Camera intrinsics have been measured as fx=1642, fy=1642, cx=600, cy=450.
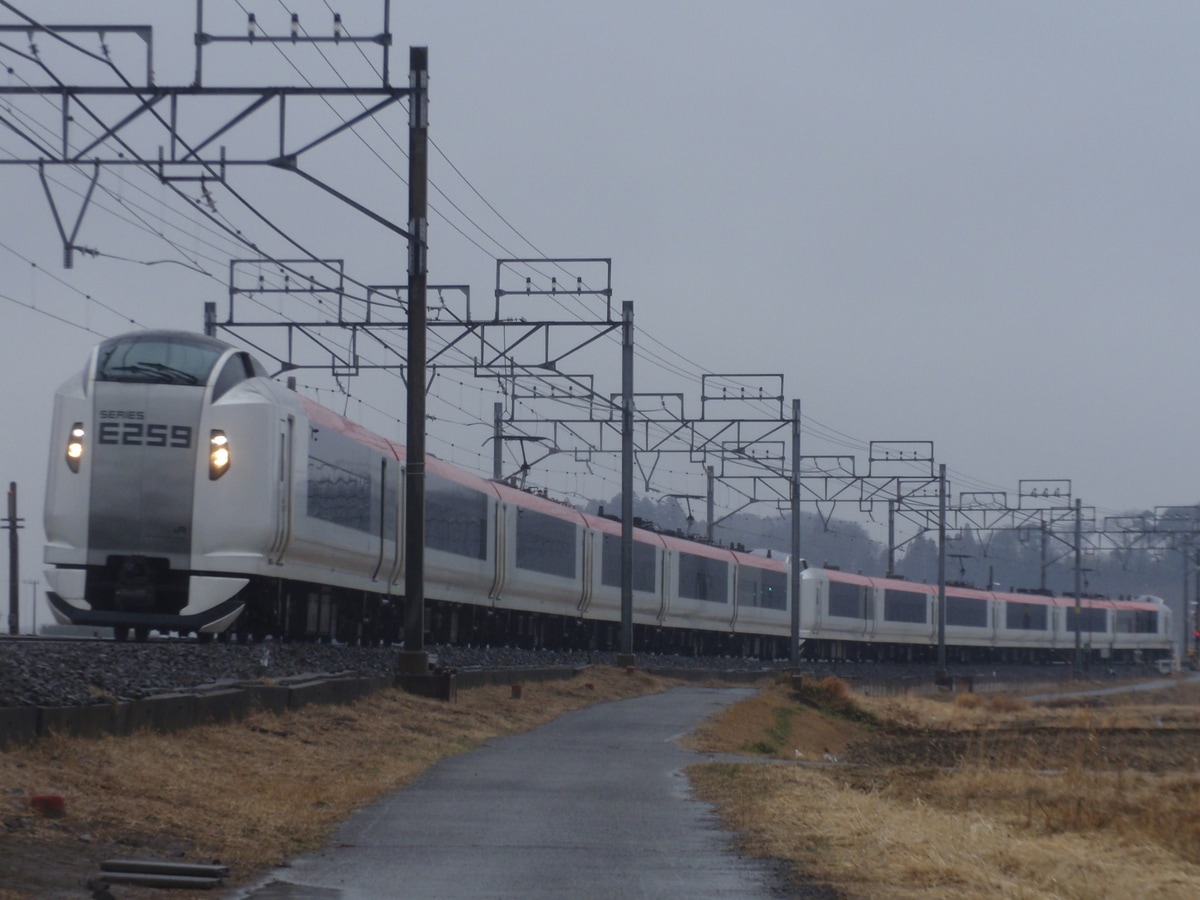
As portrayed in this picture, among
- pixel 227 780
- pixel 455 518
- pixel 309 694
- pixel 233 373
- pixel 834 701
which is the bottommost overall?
pixel 834 701

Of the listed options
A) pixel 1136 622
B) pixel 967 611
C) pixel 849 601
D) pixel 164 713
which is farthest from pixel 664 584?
pixel 1136 622

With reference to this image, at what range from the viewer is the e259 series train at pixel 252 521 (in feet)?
61.3

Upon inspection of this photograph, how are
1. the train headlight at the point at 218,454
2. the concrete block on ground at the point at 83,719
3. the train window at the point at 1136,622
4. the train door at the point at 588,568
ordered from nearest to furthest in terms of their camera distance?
the concrete block on ground at the point at 83,719
the train headlight at the point at 218,454
the train door at the point at 588,568
the train window at the point at 1136,622

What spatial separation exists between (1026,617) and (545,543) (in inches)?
1733

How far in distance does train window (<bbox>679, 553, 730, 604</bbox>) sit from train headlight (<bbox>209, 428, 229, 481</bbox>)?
95.5ft

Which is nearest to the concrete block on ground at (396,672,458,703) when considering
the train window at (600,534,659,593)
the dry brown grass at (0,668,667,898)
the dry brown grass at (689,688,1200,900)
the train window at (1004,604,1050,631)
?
the dry brown grass at (0,668,667,898)

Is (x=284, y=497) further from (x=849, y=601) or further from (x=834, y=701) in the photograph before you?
(x=849, y=601)

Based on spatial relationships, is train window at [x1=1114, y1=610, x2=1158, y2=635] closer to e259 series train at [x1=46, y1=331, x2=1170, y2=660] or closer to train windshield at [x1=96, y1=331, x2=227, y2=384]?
e259 series train at [x1=46, y1=331, x2=1170, y2=660]

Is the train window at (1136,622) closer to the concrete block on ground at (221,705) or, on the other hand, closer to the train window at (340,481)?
the train window at (340,481)

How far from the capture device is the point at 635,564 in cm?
4300

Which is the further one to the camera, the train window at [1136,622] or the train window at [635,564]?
the train window at [1136,622]

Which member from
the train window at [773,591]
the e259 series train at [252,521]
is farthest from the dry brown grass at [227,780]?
the train window at [773,591]

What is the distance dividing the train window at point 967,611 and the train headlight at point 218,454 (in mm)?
51817

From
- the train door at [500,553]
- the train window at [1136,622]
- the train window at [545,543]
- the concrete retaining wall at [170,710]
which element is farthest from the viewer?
the train window at [1136,622]
